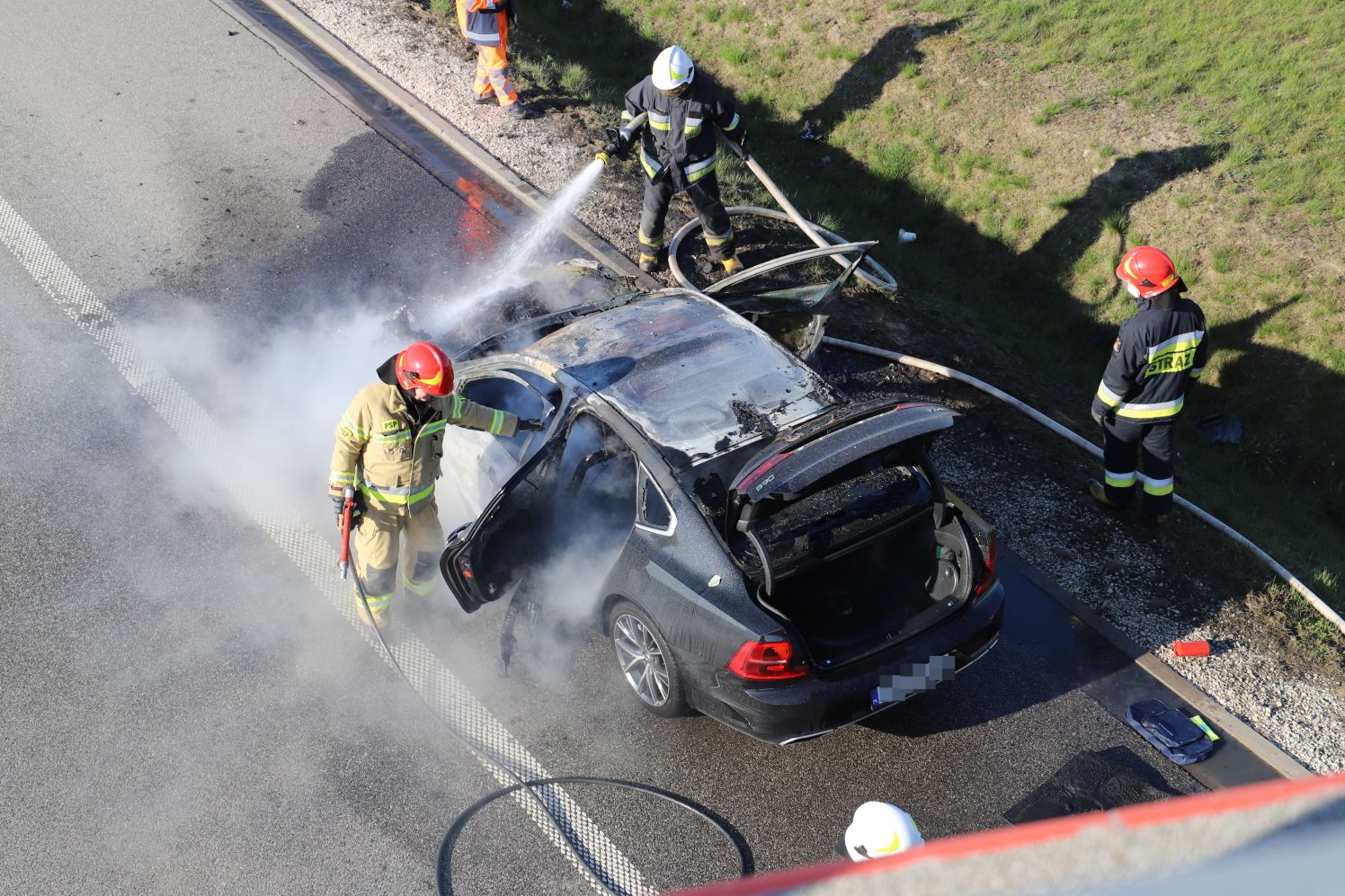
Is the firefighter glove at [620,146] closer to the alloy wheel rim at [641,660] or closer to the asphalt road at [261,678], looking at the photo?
the asphalt road at [261,678]

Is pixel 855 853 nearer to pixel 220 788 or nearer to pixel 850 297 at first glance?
pixel 220 788

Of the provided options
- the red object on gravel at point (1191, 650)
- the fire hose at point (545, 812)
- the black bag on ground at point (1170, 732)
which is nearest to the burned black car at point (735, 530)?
the fire hose at point (545, 812)

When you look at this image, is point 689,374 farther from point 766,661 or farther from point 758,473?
point 766,661

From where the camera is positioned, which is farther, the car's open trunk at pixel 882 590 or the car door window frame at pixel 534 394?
the car door window frame at pixel 534 394

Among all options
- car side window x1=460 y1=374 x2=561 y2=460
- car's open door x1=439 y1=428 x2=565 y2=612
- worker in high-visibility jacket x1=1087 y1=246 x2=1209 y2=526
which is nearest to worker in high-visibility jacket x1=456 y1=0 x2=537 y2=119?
car side window x1=460 y1=374 x2=561 y2=460

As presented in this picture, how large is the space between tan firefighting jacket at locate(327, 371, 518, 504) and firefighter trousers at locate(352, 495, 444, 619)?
88 mm

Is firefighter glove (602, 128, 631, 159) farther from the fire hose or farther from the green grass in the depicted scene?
the green grass

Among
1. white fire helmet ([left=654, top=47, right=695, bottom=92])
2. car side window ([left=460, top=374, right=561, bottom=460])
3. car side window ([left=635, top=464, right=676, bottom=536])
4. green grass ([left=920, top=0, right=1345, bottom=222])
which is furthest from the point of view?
green grass ([left=920, top=0, right=1345, bottom=222])

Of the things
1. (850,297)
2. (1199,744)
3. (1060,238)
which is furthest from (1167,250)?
(1199,744)

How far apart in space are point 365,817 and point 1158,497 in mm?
5042

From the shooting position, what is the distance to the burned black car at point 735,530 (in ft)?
15.3

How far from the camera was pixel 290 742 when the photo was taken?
518 cm

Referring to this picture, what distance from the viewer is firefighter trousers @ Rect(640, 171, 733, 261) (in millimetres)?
8398

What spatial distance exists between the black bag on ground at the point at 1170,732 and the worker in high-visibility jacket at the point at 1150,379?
1.57 m
